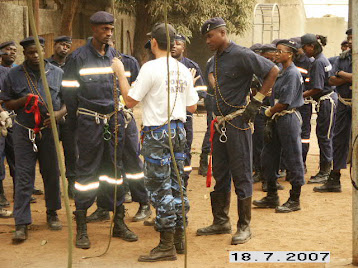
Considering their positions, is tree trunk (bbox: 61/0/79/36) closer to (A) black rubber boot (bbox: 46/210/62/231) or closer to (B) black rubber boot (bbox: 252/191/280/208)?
(B) black rubber boot (bbox: 252/191/280/208)

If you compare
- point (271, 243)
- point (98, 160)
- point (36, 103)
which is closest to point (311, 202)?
point (271, 243)

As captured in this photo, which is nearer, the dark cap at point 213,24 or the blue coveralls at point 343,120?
the dark cap at point 213,24

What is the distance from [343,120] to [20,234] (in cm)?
474

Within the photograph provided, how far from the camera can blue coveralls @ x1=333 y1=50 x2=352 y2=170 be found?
8.47 m

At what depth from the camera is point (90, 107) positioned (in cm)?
625

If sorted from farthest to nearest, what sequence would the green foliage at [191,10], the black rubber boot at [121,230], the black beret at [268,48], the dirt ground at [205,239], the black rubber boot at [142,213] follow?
the green foliage at [191,10] < the black beret at [268,48] < the black rubber boot at [142,213] < the black rubber boot at [121,230] < the dirt ground at [205,239]

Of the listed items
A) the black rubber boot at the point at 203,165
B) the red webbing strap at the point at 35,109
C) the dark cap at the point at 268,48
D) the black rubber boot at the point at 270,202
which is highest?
the dark cap at the point at 268,48

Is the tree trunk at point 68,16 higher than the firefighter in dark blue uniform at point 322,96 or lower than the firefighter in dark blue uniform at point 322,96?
higher

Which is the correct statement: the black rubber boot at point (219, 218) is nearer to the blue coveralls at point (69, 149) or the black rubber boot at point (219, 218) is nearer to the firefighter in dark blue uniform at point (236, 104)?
the firefighter in dark blue uniform at point (236, 104)

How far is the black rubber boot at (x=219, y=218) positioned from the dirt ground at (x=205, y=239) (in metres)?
0.08

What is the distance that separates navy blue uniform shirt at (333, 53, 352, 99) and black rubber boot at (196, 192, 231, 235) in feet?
9.39

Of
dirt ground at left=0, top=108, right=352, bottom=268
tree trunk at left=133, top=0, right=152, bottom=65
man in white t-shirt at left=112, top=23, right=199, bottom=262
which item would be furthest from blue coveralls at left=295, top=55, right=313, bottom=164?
tree trunk at left=133, top=0, right=152, bottom=65

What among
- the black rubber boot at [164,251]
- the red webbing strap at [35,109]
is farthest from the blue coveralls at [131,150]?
the black rubber boot at [164,251]

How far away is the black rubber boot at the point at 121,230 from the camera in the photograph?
253 inches
